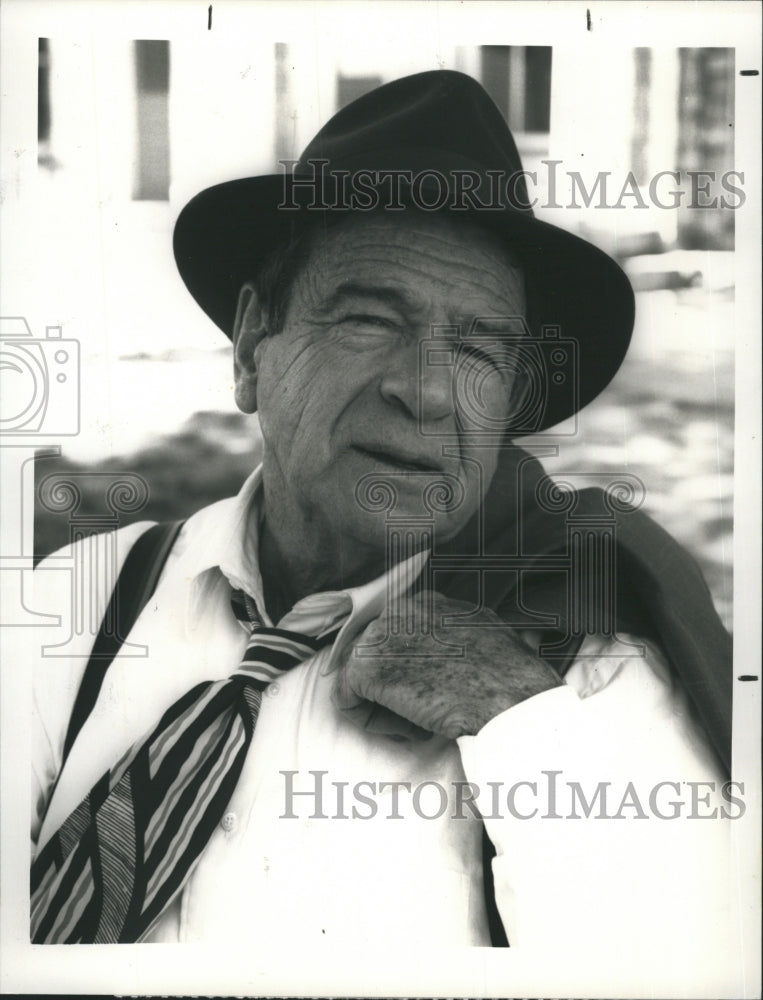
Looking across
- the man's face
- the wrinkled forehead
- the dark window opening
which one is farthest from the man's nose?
the dark window opening

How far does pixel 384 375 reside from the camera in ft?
8.06

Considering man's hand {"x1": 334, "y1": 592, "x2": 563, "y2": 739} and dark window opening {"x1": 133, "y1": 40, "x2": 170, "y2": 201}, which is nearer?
man's hand {"x1": 334, "y1": 592, "x2": 563, "y2": 739}

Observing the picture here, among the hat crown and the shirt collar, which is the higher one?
the hat crown

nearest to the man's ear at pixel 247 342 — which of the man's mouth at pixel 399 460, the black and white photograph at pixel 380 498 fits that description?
the black and white photograph at pixel 380 498

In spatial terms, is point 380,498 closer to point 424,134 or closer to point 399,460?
point 399,460

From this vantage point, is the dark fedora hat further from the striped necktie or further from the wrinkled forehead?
the striped necktie

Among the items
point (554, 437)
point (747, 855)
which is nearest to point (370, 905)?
point (747, 855)

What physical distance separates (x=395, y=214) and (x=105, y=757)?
1330 mm

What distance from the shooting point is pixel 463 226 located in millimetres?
2482

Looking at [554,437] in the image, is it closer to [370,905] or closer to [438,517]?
[438,517]

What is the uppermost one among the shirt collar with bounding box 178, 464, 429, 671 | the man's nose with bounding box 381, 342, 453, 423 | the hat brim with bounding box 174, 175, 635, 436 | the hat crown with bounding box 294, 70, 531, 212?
the hat crown with bounding box 294, 70, 531, 212

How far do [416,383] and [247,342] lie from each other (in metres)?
0.38

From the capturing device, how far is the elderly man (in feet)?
8.01

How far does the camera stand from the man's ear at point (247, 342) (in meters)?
2.51
